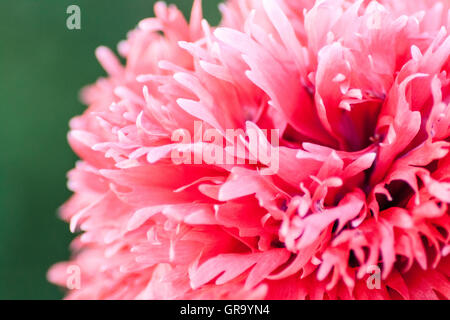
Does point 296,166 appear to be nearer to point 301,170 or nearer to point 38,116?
point 301,170

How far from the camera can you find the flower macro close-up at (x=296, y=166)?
1.51 feet

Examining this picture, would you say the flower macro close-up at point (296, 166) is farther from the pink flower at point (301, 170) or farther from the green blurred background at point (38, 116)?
the green blurred background at point (38, 116)

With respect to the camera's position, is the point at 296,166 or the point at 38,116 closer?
the point at 296,166

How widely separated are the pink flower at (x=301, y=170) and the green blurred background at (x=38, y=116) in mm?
609

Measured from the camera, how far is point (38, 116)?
1179 mm

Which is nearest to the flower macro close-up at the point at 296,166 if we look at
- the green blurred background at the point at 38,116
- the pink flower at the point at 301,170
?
the pink flower at the point at 301,170

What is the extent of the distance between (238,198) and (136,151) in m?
0.09

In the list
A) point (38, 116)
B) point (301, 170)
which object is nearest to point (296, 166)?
point (301, 170)

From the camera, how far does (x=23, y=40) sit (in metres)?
1.17

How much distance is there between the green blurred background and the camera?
1.15m

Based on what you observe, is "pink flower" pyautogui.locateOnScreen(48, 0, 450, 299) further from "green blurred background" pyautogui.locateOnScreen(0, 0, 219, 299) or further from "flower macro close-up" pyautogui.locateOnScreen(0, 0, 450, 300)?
"green blurred background" pyautogui.locateOnScreen(0, 0, 219, 299)

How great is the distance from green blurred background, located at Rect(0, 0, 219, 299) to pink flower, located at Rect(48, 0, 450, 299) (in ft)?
2.00

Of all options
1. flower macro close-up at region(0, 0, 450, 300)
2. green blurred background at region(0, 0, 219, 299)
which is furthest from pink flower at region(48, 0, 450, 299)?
green blurred background at region(0, 0, 219, 299)
